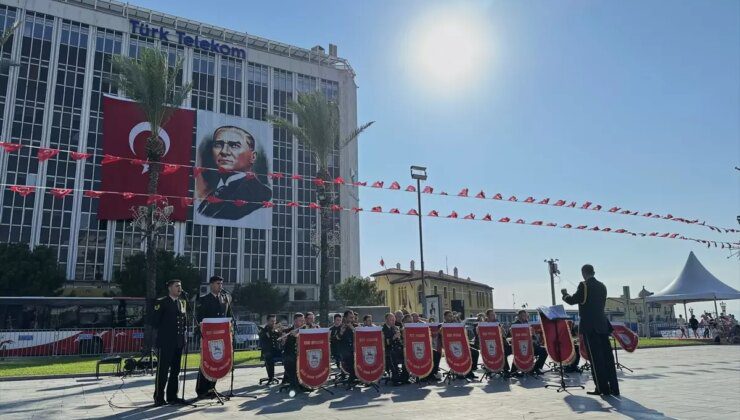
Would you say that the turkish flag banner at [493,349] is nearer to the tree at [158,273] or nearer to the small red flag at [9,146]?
the small red flag at [9,146]

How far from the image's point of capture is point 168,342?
27.8 ft

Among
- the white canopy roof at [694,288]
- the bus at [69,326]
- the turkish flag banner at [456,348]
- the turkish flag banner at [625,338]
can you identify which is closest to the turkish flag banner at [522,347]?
the turkish flag banner at [456,348]

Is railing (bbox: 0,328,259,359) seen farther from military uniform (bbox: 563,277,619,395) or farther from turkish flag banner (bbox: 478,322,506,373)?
military uniform (bbox: 563,277,619,395)

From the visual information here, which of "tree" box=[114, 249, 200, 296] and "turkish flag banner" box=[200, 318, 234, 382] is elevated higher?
"tree" box=[114, 249, 200, 296]

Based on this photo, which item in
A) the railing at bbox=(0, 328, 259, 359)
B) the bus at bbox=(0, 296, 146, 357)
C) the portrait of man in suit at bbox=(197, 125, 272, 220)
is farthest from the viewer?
the portrait of man in suit at bbox=(197, 125, 272, 220)

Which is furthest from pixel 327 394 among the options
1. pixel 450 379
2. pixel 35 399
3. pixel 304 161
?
pixel 304 161

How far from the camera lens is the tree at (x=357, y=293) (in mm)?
55562

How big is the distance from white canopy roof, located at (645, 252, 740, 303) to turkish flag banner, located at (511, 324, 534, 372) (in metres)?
24.6

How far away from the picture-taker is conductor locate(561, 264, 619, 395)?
8625 mm

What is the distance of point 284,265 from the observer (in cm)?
6153

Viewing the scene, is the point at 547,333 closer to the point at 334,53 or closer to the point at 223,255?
the point at 223,255

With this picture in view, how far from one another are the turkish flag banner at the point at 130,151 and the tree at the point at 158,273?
3840mm

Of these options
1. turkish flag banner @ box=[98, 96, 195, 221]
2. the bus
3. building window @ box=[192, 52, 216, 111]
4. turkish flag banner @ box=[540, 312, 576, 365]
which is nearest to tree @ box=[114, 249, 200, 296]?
turkish flag banner @ box=[98, 96, 195, 221]

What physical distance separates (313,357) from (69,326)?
2170 cm
